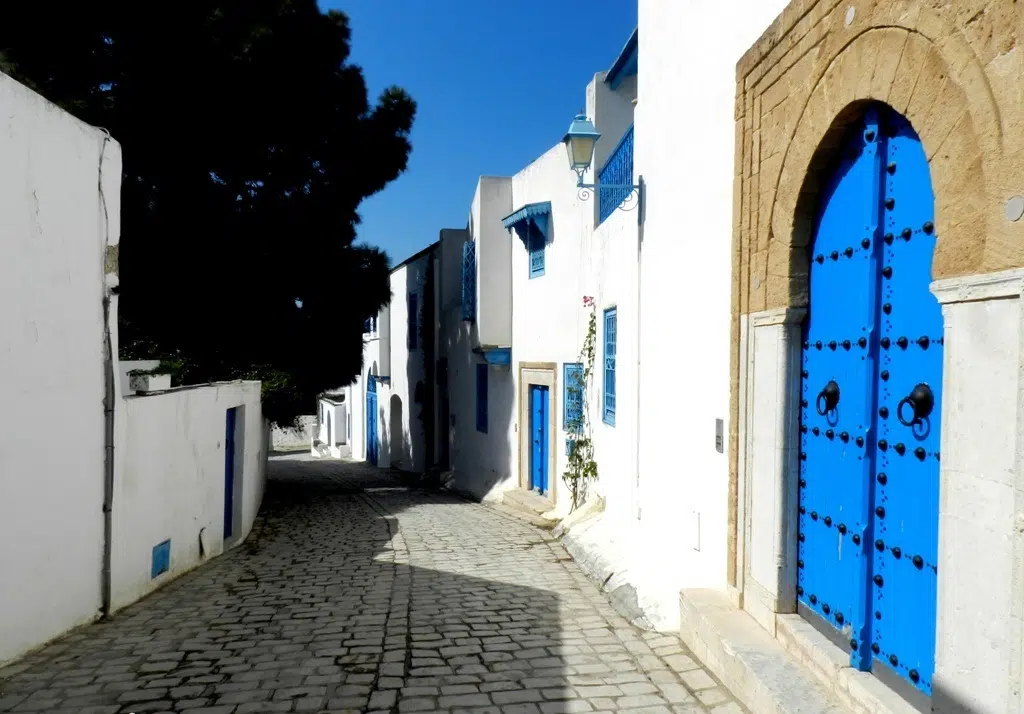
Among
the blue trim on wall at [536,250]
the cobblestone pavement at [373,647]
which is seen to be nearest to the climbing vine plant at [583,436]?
the cobblestone pavement at [373,647]

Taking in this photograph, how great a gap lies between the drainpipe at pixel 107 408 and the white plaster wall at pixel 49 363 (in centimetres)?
4

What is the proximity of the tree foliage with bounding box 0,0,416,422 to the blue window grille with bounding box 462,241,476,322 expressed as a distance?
1830 mm

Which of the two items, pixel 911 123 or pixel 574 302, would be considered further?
pixel 574 302

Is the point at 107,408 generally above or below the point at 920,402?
below

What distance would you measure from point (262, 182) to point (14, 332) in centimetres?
1019

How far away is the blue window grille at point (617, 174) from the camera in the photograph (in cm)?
778

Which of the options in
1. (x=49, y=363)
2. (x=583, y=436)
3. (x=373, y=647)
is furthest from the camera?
(x=583, y=436)

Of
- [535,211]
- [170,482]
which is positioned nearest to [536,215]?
[535,211]

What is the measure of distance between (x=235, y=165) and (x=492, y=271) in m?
5.03

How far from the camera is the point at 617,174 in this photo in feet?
28.5

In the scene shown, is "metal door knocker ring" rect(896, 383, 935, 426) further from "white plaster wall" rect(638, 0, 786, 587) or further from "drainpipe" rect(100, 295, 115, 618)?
"drainpipe" rect(100, 295, 115, 618)

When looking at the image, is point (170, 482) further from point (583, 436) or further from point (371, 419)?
point (371, 419)

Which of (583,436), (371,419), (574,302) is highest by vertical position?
(574,302)

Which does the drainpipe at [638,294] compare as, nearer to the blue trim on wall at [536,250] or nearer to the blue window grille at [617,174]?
the blue window grille at [617,174]
